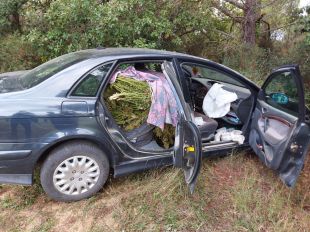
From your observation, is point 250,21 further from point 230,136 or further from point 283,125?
point 283,125

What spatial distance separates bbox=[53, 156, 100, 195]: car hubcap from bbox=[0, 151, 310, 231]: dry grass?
16cm

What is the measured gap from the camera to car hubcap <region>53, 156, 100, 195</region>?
9.92 feet

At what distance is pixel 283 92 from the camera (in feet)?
11.0

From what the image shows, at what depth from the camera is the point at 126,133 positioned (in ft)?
11.3

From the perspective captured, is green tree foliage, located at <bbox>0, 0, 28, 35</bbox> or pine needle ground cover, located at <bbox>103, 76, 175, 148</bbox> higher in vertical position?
green tree foliage, located at <bbox>0, 0, 28, 35</bbox>

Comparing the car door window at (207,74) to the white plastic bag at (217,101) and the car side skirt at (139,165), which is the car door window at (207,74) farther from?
the car side skirt at (139,165)

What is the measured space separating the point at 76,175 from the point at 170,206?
3.23ft

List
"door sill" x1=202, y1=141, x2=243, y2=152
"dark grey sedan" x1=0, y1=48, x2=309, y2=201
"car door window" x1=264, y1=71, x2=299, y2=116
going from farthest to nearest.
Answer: "door sill" x1=202, y1=141, x2=243, y2=152 < "car door window" x1=264, y1=71, x2=299, y2=116 < "dark grey sedan" x1=0, y1=48, x2=309, y2=201

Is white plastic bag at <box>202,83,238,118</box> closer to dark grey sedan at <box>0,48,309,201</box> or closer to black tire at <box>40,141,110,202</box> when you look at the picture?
dark grey sedan at <box>0,48,309,201</box>

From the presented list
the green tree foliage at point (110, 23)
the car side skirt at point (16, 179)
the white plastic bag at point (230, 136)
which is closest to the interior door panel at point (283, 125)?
the white plastic bag at point (230, 136)

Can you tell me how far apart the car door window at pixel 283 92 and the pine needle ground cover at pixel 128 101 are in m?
1.38

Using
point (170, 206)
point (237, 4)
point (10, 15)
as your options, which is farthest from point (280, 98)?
point (10, 15)

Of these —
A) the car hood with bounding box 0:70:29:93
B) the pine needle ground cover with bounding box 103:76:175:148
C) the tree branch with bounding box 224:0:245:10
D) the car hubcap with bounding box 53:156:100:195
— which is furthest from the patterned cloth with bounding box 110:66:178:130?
the tree branch with bounding box 224:0:245:10

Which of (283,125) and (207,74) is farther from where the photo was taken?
(207,74)
